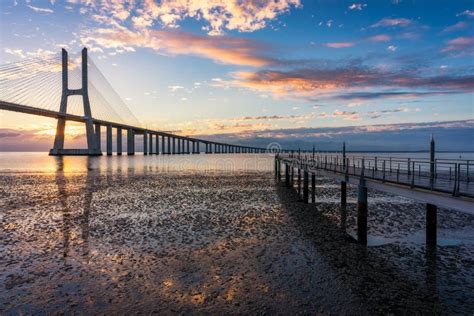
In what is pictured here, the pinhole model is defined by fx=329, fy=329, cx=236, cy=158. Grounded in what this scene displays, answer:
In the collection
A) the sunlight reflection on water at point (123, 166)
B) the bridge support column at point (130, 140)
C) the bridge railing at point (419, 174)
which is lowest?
the sunlight reflection on water at point (123, 166)

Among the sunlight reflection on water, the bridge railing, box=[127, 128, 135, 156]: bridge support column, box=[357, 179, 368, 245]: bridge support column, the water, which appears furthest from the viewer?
box=[127, 128, 135, 156]: bridge support column

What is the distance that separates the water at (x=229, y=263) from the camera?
25.4 feet

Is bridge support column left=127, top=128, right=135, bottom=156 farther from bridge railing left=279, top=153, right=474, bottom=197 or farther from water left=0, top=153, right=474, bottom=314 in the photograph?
water left=0, top=153, right=474, bottom=314

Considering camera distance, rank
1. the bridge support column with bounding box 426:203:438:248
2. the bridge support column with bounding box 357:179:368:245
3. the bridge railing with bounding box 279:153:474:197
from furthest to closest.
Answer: the bridge support column with bounding box 357:179:368:245 < the bridge support column with bounding box 426:203:438:248 < the bridge railing with bounding box 279:153:474:197

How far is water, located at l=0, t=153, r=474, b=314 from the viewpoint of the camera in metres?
7.74

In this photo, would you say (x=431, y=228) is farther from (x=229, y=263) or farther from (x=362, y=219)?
(x=229, y=263)

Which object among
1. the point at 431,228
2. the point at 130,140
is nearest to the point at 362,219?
the point at 431,228

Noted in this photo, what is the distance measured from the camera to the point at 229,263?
33.9 ft

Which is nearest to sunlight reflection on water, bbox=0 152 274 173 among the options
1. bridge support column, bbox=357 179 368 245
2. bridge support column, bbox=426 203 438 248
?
bridge support column, bbox=357 179 368 245

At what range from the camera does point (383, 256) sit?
11.2 m

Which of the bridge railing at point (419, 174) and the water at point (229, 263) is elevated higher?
the bridge railing at point (419, 174)

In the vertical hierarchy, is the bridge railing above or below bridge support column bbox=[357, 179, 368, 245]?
above

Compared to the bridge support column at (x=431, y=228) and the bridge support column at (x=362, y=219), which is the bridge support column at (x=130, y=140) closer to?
the bridge support column at (x=362, y=219)

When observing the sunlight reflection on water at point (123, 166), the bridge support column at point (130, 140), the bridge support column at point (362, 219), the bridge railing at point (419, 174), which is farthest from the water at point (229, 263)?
the bridge support column at point (130, 140)
